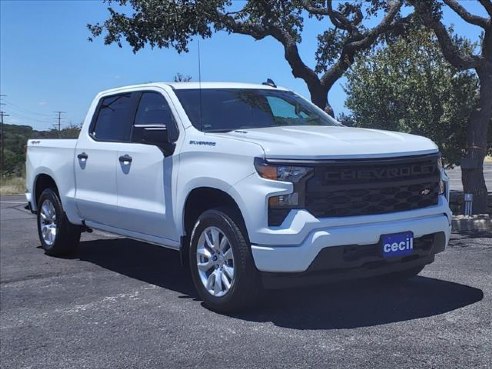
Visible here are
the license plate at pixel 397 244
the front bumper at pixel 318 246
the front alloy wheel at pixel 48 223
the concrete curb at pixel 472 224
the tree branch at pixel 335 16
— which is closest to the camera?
the front bumper at pixel 318 246

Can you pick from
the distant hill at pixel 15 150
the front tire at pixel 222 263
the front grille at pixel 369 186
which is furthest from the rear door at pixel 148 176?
the distant hill at pixel 15 150

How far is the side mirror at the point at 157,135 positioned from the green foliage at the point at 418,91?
811 centimetres

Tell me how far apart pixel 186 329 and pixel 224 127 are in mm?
2008

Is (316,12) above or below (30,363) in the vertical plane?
above

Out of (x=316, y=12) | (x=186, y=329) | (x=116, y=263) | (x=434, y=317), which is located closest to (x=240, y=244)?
(x=186, y=329)

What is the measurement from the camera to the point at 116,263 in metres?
7.95

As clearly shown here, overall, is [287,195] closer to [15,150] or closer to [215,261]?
[215,261]

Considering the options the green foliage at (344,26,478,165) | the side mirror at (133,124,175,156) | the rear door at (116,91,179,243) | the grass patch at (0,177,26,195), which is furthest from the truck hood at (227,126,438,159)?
the grass patch at (0,177,26,195)

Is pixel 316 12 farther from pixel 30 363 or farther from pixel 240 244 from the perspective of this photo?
pixel 30 363

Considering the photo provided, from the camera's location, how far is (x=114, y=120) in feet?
23.4

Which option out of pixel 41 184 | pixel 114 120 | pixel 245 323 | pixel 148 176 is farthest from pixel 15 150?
pixel 245 323

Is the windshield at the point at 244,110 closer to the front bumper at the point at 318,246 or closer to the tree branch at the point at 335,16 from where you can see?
the front bumper at the point at 318,246

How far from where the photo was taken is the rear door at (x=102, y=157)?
6.79 m

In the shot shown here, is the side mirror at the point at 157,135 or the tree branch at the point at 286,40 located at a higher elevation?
the tree branch at the point at 286,40
